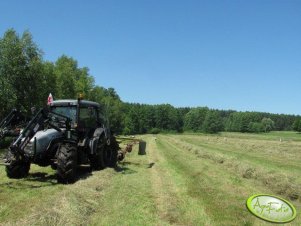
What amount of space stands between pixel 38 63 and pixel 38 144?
23.7 m

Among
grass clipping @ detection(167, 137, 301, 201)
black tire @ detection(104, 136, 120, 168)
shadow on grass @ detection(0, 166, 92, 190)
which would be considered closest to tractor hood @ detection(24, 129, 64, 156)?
shadow on grass @ detection(0, 166, 92, 190)

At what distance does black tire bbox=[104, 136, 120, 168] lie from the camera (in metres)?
16.5

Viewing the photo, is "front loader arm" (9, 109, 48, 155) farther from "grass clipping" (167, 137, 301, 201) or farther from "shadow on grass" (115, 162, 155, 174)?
"grass clipping" (167, 137, 301, 201)

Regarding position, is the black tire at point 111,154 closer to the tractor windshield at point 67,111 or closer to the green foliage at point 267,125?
the tractor windshield at point 67,111

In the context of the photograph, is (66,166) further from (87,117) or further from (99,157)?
(87,117)

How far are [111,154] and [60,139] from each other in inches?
155

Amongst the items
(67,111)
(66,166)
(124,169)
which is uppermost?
(67,111)

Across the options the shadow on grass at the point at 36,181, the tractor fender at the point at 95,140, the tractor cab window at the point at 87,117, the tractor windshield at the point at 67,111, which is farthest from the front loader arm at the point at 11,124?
the tractor fender at the point at 95,140

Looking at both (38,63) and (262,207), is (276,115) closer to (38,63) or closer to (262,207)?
(38,63)

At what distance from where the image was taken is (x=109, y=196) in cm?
1074

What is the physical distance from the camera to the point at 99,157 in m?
15.4

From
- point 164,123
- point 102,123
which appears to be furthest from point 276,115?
point 102,123

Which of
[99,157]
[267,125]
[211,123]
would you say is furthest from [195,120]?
[99,157]

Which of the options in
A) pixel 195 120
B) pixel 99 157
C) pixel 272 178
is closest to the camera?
pixel 272 178
